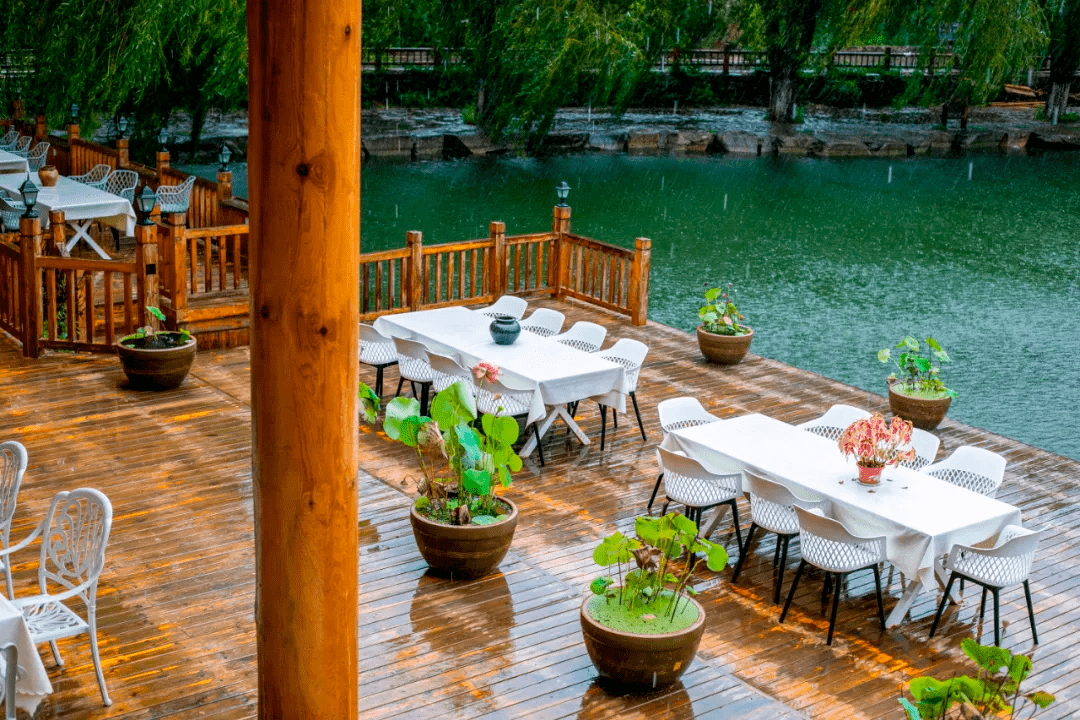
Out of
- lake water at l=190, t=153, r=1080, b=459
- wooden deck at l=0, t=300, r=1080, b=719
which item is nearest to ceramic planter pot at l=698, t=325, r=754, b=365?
wooden deck at l=0, t=300, r=1080, b=719

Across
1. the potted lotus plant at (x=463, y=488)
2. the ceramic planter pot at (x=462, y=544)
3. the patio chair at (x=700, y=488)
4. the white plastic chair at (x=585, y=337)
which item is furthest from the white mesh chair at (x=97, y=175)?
the patio chair at (x=700, y=488)

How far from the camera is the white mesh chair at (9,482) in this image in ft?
19.7

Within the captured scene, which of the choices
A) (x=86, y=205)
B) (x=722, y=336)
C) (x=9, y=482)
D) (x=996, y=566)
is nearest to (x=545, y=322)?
(x=722, y=336)

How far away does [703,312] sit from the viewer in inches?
485

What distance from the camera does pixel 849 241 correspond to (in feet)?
78.8

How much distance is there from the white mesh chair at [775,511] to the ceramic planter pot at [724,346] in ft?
14.6

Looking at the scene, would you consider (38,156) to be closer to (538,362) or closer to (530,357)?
(530,357)

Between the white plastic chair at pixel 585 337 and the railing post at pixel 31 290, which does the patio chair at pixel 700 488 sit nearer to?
the white plastic chair at pixel 585 337

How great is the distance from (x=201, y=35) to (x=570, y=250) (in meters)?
7.85

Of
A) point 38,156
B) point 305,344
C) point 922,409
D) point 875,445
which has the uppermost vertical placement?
point 305,344

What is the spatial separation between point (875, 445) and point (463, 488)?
2.40 meters

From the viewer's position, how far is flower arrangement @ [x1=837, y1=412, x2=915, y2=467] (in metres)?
7.21

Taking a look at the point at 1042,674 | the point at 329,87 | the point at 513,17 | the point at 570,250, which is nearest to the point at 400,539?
the point at 1042,674

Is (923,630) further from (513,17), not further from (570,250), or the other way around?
(513,17)
